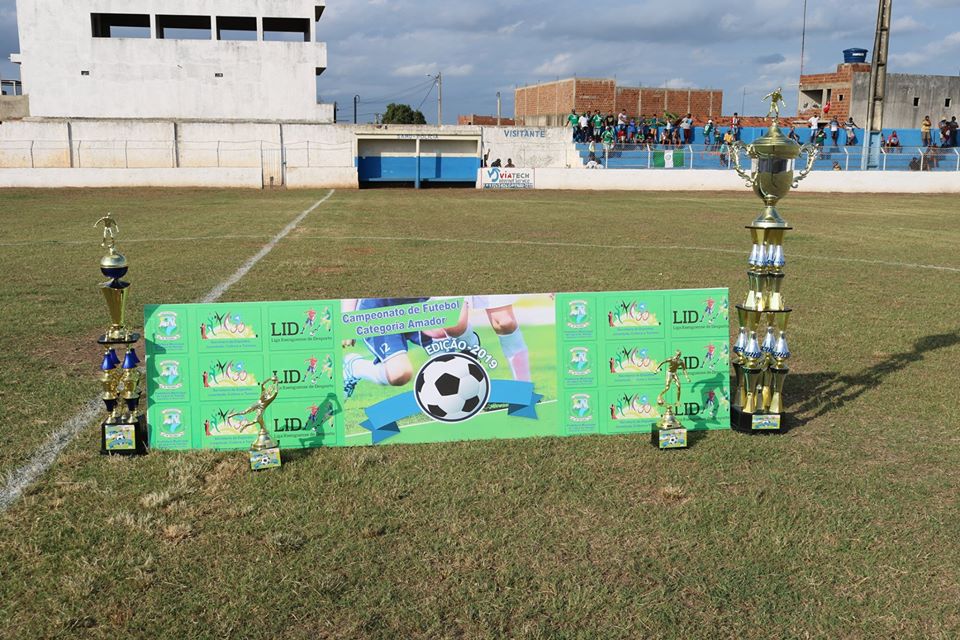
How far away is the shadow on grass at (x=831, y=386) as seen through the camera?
548cm

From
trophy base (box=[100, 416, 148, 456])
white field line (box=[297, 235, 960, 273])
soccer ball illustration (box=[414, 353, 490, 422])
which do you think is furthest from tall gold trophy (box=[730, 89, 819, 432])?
white field line (box=[297, 235, 960, 273])

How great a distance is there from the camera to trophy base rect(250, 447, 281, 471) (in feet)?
14.4

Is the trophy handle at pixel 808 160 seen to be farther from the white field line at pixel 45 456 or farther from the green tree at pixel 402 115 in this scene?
the green tree at pixel 402 115

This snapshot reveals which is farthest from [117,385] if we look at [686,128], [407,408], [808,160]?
[686,128]

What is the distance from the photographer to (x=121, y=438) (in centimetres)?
451

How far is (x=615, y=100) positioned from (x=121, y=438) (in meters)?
66.3

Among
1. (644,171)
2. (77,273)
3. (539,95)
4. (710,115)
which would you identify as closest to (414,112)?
(539,95)

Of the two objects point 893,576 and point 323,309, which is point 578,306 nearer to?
point 323,309

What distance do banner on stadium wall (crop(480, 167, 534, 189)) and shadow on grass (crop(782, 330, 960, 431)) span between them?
31321mm

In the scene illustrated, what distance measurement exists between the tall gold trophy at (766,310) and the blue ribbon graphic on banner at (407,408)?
1323 mm

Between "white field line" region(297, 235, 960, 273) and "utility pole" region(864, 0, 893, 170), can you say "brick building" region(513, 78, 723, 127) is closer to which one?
"utility pole" region(864, 0, 893, 170)

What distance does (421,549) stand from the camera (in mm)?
3555

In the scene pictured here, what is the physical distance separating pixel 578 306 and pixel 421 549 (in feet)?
6.47

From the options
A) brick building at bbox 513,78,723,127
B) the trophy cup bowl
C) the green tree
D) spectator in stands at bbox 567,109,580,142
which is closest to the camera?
the trophy cup bowl
